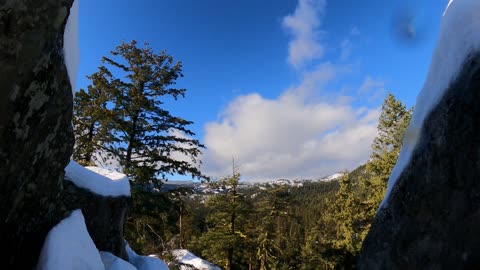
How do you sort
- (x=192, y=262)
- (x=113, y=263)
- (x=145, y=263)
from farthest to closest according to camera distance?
(x=192, y=262), (x=145, y=263), (x=113, y=263)

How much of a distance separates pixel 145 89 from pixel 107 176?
380 inches

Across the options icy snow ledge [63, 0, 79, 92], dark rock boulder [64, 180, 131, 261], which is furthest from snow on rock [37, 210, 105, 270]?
icy snow ledge [63, 0, 79, 92]

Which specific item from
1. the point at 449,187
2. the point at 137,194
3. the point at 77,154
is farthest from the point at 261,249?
the point at 449,187

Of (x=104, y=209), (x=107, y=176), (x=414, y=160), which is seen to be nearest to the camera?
(x=414, y=160)

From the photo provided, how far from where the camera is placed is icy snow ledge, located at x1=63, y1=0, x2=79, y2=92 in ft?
15.5

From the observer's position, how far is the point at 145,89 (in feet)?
55.6

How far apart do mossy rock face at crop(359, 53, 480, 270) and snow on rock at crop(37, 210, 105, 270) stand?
5.58m

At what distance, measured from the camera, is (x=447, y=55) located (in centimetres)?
601

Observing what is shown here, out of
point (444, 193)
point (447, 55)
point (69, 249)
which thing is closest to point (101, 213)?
point (69, 249)

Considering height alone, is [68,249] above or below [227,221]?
below

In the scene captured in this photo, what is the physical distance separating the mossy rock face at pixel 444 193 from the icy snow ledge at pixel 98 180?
636 centimetres

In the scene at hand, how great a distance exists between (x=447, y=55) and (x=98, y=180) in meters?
7.75

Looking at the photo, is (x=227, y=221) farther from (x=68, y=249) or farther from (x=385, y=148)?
(x=68, y=249)

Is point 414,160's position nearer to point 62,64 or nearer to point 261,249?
point 62,64
